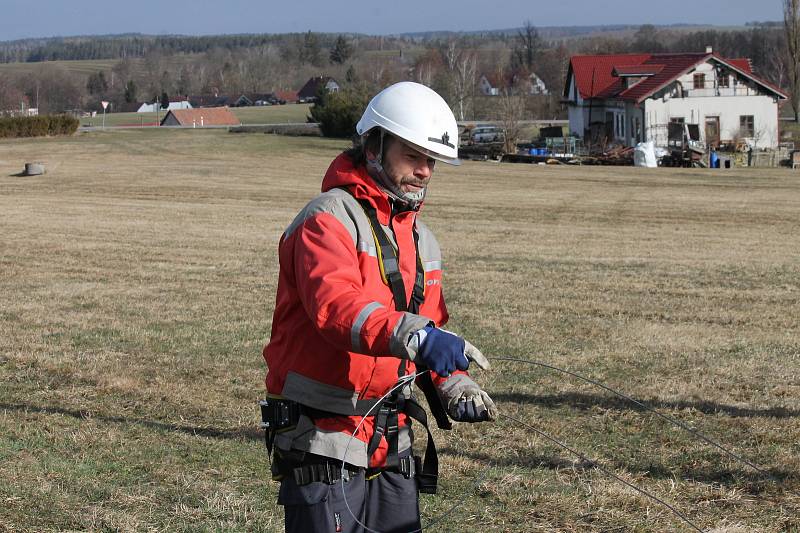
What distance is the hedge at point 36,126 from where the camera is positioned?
188 ft

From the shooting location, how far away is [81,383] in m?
8.38

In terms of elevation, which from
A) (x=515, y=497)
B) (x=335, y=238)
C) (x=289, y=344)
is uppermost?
(x=335, y=238)

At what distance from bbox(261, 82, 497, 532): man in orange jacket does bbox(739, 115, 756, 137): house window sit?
60.1 metres

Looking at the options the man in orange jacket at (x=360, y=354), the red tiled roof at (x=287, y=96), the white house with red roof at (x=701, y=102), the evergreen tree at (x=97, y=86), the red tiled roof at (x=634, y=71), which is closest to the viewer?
the man in orange jacket at (x=360, y=354)

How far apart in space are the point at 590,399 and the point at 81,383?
13.0 feet

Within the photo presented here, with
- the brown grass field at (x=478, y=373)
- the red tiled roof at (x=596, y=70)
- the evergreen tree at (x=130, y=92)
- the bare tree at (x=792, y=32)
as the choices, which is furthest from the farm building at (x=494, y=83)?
the brown grass field at (x=478, y=373)

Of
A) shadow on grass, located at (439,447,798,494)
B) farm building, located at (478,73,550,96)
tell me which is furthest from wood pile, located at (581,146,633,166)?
farm building, located at (478,73,550,96)

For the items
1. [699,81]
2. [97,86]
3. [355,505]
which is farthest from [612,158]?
[97,86]

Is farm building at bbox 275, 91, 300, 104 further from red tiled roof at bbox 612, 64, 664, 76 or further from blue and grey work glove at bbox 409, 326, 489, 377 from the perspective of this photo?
blue and grey work glove at bbox 409, 326, 489, 377

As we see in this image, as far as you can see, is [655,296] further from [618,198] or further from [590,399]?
[618,198]

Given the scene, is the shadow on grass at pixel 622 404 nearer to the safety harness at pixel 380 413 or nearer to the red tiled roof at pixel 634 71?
the safety harness at pixel 380 413

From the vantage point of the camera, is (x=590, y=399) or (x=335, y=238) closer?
(x=335, y=238)

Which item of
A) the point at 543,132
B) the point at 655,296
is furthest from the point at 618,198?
the point at 543,132

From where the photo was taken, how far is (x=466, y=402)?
3.60 meters
